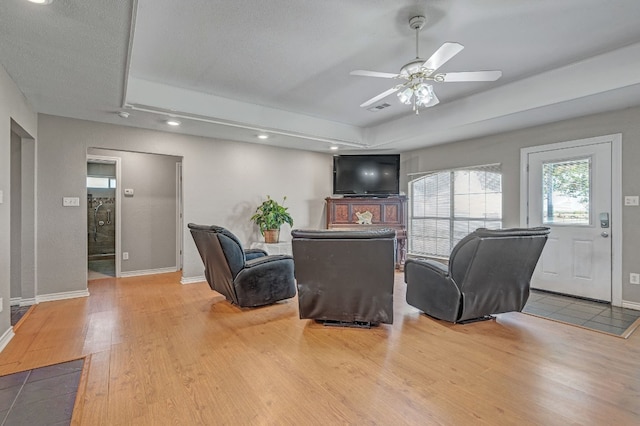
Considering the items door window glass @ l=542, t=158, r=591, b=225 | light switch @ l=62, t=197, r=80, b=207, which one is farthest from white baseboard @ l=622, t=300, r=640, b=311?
light switch @ l=62, t=197, r=80, b=207

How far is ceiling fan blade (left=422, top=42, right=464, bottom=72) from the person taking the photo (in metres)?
2.25

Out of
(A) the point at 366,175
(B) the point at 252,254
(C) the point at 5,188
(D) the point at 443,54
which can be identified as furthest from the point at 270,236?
(D) the point at 443,54

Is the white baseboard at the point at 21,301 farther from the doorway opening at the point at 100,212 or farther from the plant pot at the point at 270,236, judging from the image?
the doorway opening at the point at 100,212

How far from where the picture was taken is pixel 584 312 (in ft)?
11.8

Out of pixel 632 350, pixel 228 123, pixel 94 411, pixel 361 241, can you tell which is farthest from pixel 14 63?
pixel 632 350

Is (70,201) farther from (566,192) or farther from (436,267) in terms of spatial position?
(566,192)

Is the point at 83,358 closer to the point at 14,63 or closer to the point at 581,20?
the point at 14,63

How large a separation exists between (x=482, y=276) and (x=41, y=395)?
11.3 ft

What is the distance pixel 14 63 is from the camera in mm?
2648

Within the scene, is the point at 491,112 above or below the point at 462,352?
above

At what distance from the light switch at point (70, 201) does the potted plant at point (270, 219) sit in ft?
8.01

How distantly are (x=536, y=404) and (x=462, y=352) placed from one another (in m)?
0.69

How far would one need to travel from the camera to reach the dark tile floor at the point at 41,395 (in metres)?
1.78

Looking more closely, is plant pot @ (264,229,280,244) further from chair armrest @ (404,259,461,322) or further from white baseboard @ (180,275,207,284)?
chair armrest @ (404,259,461,322)
